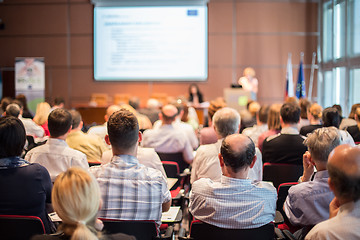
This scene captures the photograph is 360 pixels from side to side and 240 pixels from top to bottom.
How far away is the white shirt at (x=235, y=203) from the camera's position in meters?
2.15

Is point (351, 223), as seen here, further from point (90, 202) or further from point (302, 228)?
point (90, 202)

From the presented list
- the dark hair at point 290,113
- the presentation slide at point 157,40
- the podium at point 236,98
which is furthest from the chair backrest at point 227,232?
the presentation slide at point 157,40

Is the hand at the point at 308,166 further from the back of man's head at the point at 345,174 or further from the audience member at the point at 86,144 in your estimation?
the audience member at the point at 86,144

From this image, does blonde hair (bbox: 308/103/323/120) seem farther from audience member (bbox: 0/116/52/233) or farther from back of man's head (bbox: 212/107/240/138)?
audience member (bbox: 0/116/52/233)

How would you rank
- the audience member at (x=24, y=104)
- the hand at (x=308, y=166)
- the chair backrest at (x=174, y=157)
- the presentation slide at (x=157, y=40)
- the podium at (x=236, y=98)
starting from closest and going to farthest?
the hand at (x=308, y=166) → the chair backrest at (x=174, y=157) → the audience member at (x=24, y=104) → the podium at (x=236, y=98) → the presentation slide at (x=157, y=40)

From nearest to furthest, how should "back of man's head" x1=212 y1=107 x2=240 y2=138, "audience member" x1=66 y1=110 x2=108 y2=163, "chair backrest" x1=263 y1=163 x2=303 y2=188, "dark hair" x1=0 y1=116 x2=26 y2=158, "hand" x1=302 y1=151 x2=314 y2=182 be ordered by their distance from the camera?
"dark hair" x1=0 y1=116 x2=26 y2=158
"hand" x1=302 y1=151 x2=314 y2=182
"back of man's head" x1=212 y1=107 x2=240 y2=138
"chair backrest" x1=263 y1=163 x2=303 y2=188
"audience member" x1=66 y1=110 x2=108 y2=163

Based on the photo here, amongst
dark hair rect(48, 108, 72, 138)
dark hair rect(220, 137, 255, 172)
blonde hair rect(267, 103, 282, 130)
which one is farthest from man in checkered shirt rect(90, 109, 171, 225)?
blonde hair rect(267, 103, 282, 130)

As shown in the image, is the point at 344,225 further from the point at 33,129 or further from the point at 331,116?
the point at 33,129

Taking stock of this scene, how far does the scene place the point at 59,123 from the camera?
10.8 feet

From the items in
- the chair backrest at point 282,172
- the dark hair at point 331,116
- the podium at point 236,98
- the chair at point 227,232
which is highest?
the podium at point 236,98

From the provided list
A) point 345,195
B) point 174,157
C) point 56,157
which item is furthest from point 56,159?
point 345,195

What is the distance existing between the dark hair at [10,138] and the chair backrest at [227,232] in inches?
44.5

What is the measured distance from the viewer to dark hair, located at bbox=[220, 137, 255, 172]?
2271mm

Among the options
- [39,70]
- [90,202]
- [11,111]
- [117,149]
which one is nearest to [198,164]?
[117,149]
